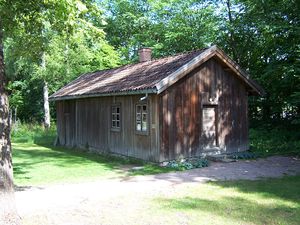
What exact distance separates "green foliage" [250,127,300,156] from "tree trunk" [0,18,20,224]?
41.1ft

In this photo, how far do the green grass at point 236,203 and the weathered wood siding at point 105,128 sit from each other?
4281 millimetres

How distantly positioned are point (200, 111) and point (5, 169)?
33.3 ft

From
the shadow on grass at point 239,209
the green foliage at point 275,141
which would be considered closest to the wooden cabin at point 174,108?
the green foliage at point 275,141

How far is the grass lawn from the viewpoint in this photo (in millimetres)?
12281

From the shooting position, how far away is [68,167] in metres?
14.6

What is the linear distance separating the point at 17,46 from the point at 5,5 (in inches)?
67.9

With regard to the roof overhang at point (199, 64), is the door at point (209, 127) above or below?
below

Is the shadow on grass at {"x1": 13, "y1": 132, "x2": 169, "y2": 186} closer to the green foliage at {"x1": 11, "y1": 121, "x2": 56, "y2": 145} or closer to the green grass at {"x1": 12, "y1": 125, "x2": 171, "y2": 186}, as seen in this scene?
the green grass at {"x1": 12, "y1": 125, "x2": 171, "y2": 186}

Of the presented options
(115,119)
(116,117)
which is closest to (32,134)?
(115,119)

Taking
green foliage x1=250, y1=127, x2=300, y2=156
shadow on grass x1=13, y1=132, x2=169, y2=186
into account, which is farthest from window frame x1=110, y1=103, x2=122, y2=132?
green foliage x1=250, y1=127, x2=300, y2=156

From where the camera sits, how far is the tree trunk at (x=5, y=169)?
6609mm

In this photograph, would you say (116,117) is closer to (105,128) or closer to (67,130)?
(105,128)

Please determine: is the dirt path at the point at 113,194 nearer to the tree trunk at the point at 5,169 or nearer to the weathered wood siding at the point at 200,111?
the tree trunk at the point at 5,169

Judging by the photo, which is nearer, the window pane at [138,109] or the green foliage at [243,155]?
the window pane at [138,109]
